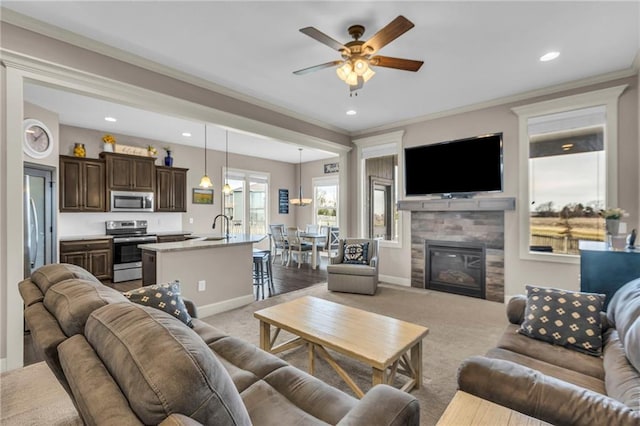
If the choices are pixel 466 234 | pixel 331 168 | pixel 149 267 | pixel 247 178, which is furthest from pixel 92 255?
pixel 466 234

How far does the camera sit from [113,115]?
4734mm

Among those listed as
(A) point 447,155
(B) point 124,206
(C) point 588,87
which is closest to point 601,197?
(C) point 588,87

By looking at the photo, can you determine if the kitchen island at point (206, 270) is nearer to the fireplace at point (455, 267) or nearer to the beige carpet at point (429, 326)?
the beige carpet at point (429, 326)

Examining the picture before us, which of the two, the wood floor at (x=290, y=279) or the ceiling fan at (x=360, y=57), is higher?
the ceiling fan at (x=360, y=57)

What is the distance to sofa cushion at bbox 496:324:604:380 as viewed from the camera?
5.27ft

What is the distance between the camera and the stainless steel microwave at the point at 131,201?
218 inches

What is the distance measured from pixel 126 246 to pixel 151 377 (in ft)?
18.9

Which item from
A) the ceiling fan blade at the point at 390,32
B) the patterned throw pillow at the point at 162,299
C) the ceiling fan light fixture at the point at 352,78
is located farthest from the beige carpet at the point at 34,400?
the ceiling fan blade at the point at 390,32

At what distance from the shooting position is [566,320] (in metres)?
1.87

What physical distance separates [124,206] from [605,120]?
295 inches

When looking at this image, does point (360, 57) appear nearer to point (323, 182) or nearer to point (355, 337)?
point (355, 337)

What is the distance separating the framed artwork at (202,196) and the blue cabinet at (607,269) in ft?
22.5

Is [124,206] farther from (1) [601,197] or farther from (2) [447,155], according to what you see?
(1) [601,197]

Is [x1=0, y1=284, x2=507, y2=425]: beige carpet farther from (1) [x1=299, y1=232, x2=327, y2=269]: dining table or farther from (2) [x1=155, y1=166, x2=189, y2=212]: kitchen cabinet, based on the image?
(2) [x1=155, y1=166, x2=189, y2=212]: kitchen cabinet
